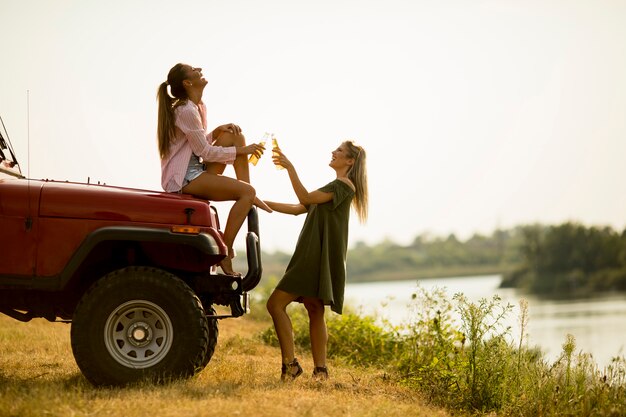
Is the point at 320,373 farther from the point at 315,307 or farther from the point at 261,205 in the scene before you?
the point at 261,205

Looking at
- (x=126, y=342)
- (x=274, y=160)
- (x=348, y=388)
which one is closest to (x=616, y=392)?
(x=348, y=388)

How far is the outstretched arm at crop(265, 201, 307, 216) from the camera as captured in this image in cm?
784

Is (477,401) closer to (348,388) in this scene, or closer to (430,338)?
(348,388)

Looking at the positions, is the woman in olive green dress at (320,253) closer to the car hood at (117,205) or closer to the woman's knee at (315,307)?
the woman's knee at (315,307)

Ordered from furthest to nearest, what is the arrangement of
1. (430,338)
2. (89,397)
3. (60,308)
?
(430,338) → (60,308) → (89,397)

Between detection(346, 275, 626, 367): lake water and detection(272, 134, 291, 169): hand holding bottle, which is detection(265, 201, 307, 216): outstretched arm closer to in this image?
detection(272, 134, 291, 169): hand holding bottle

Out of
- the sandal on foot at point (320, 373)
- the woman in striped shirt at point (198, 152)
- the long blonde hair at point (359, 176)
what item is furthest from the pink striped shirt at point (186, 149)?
the sandal on foot at point (320, 373)

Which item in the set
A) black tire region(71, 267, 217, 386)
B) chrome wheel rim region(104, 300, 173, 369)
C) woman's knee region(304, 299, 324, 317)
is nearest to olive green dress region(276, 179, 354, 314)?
woman's knee region(304, 299, 324, 317)

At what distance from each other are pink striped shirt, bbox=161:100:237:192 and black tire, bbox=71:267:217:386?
3.33 ft

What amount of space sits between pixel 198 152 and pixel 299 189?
0.96 metres

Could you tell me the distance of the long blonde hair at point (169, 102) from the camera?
741 cm

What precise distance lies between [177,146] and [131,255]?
1.10m

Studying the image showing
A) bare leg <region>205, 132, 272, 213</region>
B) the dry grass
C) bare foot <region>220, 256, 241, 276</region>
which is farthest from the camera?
bare leg <region>205, 132, 272, 213</region>

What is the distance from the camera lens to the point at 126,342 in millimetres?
6695
